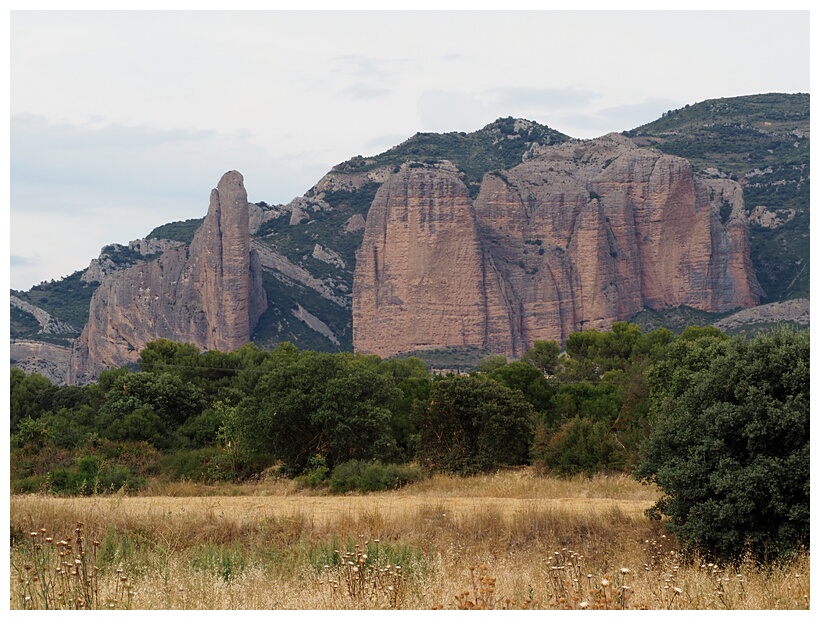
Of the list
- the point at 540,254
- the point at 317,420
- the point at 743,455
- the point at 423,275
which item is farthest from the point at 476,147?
the point at 743,455

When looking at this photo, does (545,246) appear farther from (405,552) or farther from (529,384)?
(405,552)

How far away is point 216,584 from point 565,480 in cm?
1315

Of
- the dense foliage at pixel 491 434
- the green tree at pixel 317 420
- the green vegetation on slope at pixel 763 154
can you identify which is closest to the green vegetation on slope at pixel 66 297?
the green vegetation on slope at pixel 763 154

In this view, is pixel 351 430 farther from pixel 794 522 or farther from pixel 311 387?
pixel 794 522

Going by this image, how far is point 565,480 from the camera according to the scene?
21188 millimetres

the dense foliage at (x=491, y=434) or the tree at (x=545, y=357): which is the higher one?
the dense foliage at (x=491, y=434)

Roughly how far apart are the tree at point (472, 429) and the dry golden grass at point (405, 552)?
5.07 m

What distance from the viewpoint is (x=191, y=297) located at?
11850cm

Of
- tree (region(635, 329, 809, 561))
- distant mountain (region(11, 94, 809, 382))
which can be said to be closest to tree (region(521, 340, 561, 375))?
distant mountain (region(11, 94, 809, 382))

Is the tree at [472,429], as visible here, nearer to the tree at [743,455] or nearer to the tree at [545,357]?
the tree at [743,455]

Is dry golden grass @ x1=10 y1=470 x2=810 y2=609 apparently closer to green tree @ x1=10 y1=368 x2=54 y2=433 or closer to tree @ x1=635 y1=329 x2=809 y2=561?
tree @ x1=635 y1=329 x2=809 y2=561

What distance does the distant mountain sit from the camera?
374 feet

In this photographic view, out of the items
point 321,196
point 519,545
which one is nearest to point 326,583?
point 519,545

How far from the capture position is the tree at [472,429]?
24.5 metres
